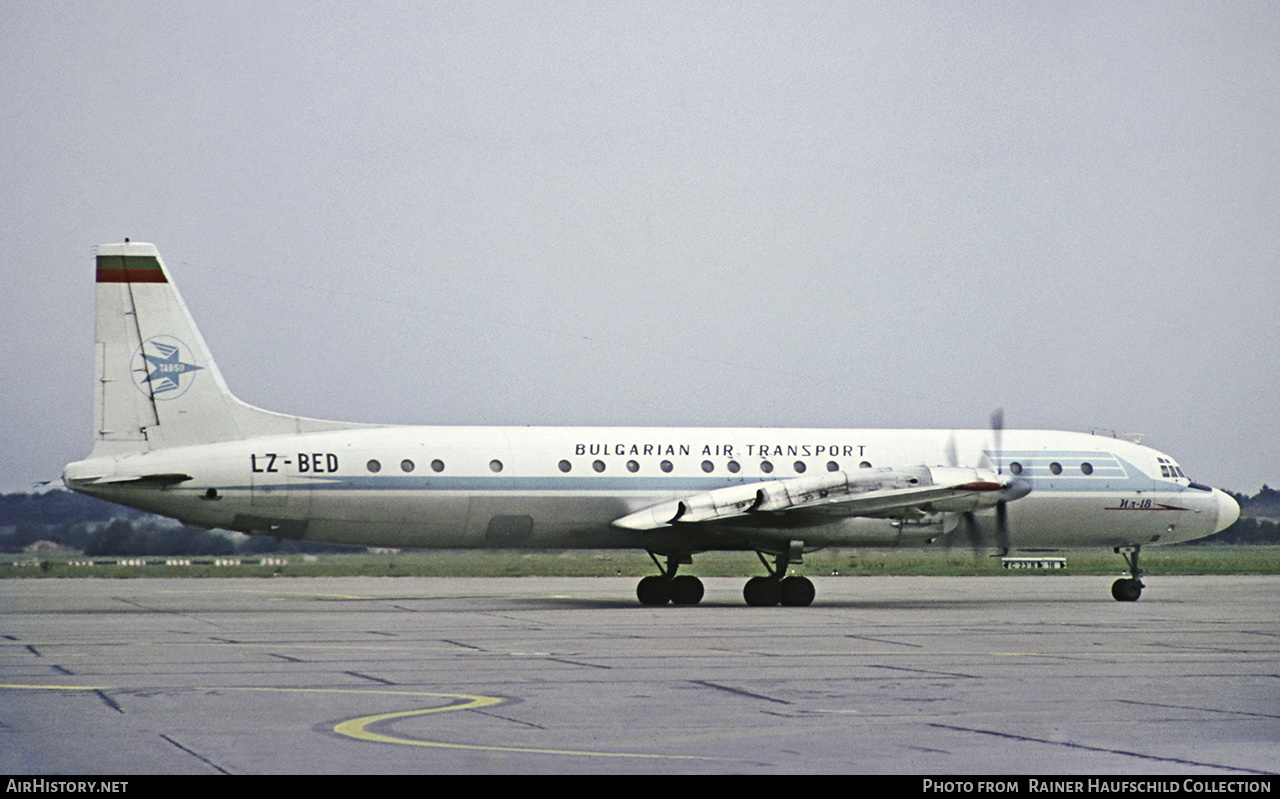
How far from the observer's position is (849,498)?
30.8 m

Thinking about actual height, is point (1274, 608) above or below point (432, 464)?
below

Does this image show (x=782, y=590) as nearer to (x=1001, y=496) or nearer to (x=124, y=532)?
(x=1001, y=496)

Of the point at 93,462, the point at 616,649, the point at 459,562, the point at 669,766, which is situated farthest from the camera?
the point at 459,562

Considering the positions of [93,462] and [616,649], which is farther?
[93,462]

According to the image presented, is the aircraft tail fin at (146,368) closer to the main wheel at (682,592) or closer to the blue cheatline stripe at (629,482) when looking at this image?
the blue cheatline stripe at (629,482)

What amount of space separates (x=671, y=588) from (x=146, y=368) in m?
12.6

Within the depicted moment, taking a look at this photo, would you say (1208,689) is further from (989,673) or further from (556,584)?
(556,584)

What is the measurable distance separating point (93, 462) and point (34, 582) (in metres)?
21.4

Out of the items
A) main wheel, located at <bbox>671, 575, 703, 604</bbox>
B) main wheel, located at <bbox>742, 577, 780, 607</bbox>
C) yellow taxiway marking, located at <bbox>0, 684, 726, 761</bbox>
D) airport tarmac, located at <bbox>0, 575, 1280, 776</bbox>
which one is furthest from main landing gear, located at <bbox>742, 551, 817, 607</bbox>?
yellow taxiway marking, located at <bbox>0, 684, 726, 761</bbox>

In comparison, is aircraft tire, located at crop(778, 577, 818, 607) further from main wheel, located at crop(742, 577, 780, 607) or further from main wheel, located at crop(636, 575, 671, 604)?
main wheel, located at crop(636, 575, 671, 604)

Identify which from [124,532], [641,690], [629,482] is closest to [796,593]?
[629,482]
